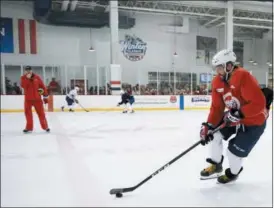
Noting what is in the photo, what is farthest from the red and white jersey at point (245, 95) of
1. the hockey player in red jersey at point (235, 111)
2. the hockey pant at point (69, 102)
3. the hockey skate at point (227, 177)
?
the hockey pant at point (69, 102)

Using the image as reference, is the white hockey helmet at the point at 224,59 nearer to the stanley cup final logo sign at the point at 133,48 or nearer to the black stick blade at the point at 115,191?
the black stick blade at the point at 115,191

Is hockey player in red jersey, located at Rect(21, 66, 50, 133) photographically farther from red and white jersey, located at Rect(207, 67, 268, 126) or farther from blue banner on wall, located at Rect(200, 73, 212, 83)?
blue banner on wall, located at Rect(200, 73, 212, 83)

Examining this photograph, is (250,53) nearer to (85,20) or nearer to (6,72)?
(85,20)

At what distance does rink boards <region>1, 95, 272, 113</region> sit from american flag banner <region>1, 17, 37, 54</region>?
3805 millimetres

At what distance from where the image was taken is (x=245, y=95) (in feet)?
6.23

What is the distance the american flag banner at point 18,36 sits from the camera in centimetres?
1174

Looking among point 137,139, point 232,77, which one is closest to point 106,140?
point 137,139

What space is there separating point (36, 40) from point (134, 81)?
4.51 metres

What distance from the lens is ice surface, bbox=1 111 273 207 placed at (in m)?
1.88

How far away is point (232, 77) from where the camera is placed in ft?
6.43

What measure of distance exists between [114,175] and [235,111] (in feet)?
3.61

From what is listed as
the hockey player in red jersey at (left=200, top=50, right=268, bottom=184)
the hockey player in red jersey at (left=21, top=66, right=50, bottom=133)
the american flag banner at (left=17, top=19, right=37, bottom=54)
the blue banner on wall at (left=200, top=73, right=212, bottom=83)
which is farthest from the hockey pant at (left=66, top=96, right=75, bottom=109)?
the hockey player in red jersey at (left=200, top=50, right=268, bottom=184)

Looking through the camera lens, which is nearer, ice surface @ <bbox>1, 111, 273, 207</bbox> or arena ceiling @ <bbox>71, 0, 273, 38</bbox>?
ice surface @ <bbox>1, 111, 273, 207</bbox>

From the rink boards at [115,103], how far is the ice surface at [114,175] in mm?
5086
